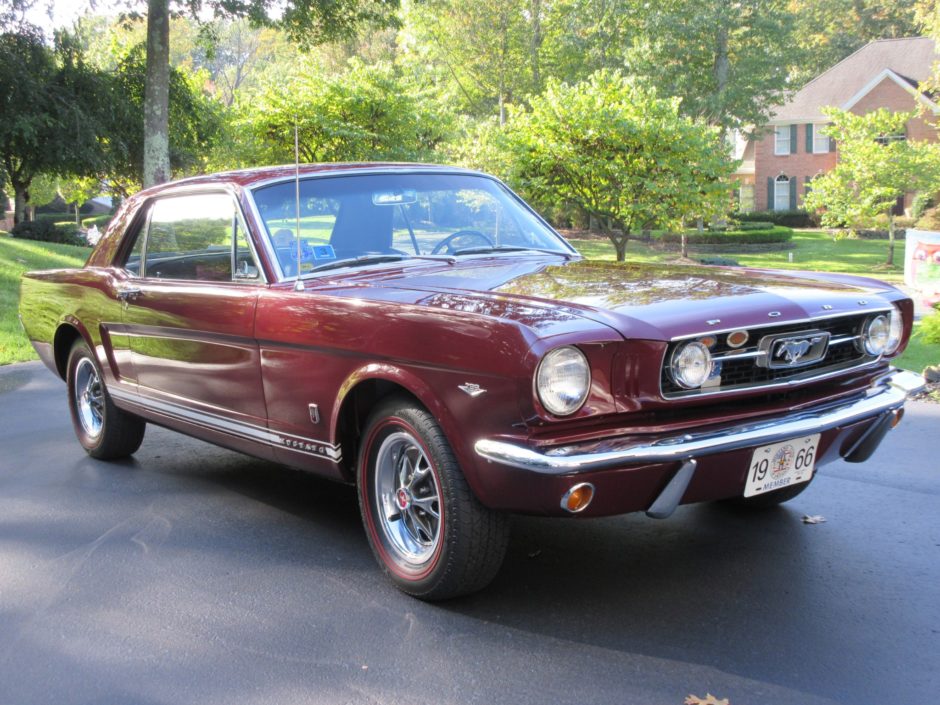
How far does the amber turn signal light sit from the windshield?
6.01 feet

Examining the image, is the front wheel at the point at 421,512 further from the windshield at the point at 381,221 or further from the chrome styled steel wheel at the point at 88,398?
the chrome styled steel wheel at the point at 88,398

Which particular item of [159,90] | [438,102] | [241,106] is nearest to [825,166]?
[438,102]

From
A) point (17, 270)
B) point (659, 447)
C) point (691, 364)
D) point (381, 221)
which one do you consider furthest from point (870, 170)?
point (659, 447)

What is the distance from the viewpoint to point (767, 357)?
11.9 ft

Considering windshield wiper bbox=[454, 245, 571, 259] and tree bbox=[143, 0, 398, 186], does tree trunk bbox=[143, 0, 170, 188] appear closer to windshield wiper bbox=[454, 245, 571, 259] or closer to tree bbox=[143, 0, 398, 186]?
tree bbox=[143, 0, 398, 186]

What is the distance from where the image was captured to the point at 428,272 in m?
4.45

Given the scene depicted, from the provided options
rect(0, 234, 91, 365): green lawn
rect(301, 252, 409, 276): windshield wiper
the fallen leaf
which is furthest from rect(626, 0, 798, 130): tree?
the fallen leaf

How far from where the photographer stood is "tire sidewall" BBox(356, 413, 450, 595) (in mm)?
3605

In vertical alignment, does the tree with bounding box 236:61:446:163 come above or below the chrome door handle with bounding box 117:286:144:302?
above

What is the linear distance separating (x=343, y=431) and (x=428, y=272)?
2.73ft

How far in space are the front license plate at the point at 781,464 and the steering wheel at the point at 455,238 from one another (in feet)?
6.39

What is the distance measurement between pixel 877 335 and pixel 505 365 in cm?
183

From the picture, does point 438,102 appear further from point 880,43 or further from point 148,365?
point 880,43

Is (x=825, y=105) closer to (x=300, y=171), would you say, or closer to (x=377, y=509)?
(x=300, y=171)
